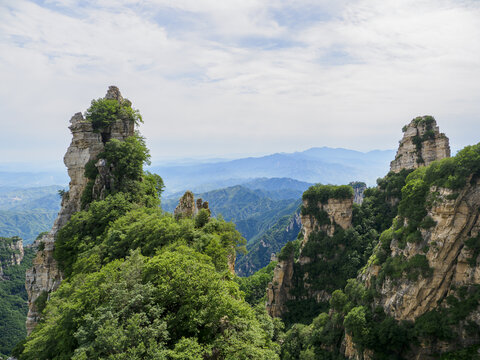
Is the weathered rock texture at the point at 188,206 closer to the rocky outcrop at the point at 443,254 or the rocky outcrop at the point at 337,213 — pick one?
the rocky outcrop at the point at 443,254

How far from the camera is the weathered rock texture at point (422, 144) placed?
2242 inches

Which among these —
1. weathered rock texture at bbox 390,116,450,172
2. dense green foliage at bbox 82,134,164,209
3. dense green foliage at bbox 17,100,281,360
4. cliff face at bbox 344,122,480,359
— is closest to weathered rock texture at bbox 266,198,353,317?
weathered rock texture at bbox 390,116,450,172

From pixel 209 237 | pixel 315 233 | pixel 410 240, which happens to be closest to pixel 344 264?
pixel 315 233

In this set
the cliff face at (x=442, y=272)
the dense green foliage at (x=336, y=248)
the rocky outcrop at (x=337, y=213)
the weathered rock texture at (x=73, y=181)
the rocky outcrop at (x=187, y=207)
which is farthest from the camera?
the rocky outcrop at (x=337, y=213)

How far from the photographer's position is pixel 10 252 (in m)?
120

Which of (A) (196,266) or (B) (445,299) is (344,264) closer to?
(B) (445,299)

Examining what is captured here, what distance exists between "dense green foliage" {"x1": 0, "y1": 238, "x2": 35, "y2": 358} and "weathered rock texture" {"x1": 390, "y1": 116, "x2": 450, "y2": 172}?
4288 inches

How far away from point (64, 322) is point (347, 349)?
33.7 m

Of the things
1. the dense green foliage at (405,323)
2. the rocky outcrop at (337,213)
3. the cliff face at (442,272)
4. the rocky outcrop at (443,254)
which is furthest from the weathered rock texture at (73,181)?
the rocky outcrop at (337,213)

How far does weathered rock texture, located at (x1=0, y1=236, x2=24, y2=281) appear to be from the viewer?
381 feet

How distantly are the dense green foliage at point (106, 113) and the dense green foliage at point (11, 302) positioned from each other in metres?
71.5

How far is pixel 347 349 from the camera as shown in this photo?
111ft

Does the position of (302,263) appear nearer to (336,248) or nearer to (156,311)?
(336,248)

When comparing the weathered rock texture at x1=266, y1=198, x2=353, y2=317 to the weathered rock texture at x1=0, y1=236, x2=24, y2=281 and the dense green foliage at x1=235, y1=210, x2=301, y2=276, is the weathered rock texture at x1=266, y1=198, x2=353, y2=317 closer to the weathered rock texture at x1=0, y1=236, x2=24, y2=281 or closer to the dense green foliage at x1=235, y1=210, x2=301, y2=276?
the dense green foliage at x1=235, y1=210, x2=301, y2=276
